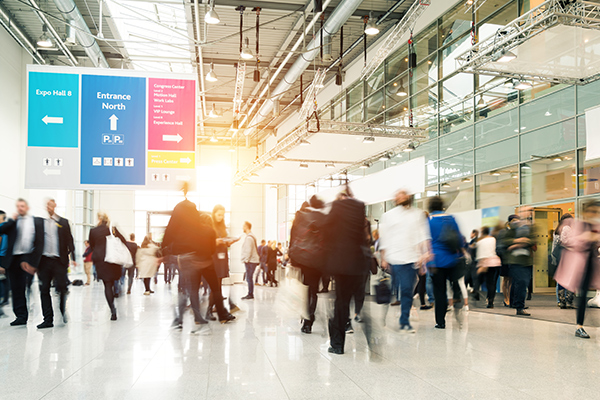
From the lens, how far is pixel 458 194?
13852 mm

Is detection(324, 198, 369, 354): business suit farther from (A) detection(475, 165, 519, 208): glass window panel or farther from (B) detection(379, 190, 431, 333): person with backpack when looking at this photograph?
(A) detection(475, 165, 519, 208): glass window panel

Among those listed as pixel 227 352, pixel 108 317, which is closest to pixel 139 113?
pixel 108 317

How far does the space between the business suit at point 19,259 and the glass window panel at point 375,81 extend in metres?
13.1

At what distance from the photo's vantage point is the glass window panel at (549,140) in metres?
10.5

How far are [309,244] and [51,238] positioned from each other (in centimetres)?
372

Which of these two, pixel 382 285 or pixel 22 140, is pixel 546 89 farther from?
pixel 22 140

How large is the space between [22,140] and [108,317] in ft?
39.0

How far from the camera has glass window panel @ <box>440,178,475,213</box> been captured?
1339 centimetres

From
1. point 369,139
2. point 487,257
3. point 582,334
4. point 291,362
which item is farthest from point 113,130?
point 582,334

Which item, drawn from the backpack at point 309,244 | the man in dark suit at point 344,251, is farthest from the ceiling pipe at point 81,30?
the man in dark suit at point 344,251

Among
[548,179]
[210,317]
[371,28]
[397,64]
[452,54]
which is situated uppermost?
[397,64]

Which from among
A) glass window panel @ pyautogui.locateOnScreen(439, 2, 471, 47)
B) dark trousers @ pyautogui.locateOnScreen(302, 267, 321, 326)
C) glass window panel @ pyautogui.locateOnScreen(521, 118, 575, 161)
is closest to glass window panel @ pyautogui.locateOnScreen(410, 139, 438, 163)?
glass window panel @ pyautogui.locateOnScreen(439, 2, 471, 47)

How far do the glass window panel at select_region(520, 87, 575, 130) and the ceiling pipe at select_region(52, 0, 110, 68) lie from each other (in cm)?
974

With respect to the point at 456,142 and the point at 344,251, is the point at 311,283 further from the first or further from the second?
the point at 456,142
